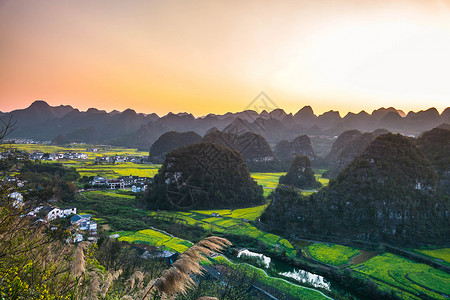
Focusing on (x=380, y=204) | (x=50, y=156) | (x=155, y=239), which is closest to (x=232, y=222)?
(x=155, y=239)

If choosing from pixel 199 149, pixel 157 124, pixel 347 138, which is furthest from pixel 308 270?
pixel 157 124

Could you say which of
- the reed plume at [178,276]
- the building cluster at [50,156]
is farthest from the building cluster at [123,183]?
the reed plume at [178,276]

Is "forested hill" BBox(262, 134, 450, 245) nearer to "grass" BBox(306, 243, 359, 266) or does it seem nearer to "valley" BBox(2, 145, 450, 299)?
"valley" BBox(2, 145, 450, 299)

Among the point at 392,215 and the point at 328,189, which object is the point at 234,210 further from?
Result: the point at 392,215

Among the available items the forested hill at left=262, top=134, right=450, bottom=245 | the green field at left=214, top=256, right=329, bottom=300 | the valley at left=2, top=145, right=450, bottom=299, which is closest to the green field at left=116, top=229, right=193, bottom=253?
the valley at left=2, top=145, right=450, bottom=299

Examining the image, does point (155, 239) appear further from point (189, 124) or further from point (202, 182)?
point (189, 124)
